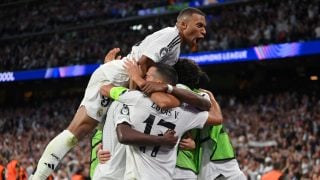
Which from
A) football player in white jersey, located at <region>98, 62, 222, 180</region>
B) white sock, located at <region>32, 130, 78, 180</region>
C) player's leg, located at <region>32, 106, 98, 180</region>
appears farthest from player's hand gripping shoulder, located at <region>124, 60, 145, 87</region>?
white sock, located at <region>32, 130, 78, 180</region>

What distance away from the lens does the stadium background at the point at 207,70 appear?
1450 centimetres

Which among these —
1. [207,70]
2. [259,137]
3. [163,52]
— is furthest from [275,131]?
[163,52]

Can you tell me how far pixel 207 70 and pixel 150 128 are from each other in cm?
1725

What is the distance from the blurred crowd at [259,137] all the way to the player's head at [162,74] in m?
5.85

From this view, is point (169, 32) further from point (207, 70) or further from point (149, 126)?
point (207, 70)

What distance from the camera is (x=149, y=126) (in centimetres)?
360

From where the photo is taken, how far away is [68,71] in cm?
2270

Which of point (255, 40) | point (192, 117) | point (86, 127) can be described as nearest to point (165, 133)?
point (192, 117)

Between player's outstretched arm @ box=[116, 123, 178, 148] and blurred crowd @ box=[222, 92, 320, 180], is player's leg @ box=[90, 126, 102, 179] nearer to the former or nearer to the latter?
player's outstretched arm @ box=[116, 123, 178, 148]

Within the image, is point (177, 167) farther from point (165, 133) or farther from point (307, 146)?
point (307, 146)

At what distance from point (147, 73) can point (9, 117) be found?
914 inches

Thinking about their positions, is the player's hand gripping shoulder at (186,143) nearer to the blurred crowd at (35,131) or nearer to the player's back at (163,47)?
the player's back at (163,47)

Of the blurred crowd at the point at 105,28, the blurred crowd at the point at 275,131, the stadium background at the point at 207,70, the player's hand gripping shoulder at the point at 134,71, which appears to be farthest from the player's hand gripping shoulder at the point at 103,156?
the blurred crowd at the point at 105,28

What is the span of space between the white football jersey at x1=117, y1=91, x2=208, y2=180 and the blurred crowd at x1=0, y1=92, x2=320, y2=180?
19.4 feet
